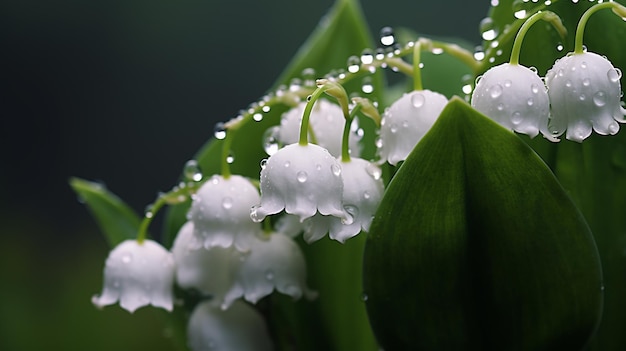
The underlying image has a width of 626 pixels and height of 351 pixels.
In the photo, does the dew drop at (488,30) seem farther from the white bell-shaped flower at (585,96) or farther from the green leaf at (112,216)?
the green leaf at (112,216)

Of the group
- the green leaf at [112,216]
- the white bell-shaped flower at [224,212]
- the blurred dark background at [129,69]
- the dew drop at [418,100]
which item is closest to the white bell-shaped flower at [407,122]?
the dew drop at [418,100]

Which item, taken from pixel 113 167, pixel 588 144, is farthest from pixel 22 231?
pixel 588 144

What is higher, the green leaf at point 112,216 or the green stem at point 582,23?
the green stem at point 582,23

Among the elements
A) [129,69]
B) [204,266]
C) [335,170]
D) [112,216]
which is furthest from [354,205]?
[129,69]

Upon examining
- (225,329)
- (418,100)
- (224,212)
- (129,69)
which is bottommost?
(129,69)

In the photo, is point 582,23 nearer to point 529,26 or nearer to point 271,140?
point 529,26

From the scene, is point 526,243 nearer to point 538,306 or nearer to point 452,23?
point 538,306
